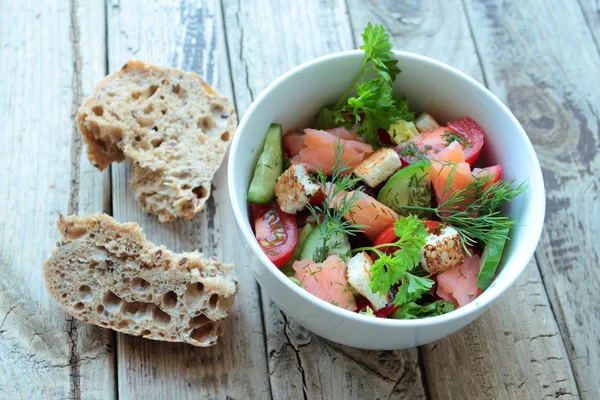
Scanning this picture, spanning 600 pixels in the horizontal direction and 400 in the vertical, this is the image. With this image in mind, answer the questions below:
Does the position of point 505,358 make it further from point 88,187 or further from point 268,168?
point 88,187

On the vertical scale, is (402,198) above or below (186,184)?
above

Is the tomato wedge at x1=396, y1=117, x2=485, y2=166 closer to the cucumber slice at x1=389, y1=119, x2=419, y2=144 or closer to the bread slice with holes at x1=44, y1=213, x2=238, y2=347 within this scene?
the cucumber slice at x1=389, y1=119, x2=419, y2=144


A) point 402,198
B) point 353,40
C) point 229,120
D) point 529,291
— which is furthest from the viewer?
point 353,40

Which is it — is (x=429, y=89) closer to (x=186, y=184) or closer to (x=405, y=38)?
(x=405, y=38)

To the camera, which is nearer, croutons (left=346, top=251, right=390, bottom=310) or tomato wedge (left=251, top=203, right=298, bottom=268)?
croutons (left=346, top=251, right=390, bottom=310)

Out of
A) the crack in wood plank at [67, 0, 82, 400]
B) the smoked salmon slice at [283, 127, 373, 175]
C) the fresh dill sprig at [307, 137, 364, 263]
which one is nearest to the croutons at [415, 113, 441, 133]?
the smoked salmon slice at [283, 127, 373, 175]

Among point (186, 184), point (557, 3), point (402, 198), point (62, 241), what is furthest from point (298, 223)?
point (557, 3)
